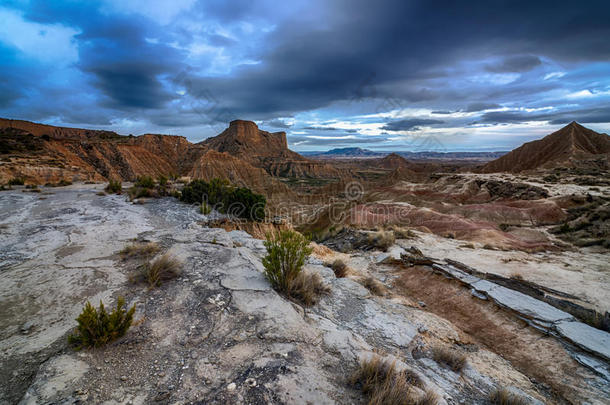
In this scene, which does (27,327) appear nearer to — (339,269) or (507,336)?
(339,269)

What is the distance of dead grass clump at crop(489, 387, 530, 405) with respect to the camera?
273cm

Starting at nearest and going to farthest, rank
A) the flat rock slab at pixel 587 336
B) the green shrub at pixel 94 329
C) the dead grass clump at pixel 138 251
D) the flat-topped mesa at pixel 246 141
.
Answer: the green shrub at pixel 94 329 → the flat rock slab at pixel 587 336 → the dead grass clump at pixel 138 251 → the flat-topped mesa at pixel 246 141

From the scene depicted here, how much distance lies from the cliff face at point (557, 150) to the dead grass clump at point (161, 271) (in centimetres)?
6852

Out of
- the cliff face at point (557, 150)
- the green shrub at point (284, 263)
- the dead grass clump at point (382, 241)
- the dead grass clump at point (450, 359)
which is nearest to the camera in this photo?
the dead grass clump at point (450, 359)

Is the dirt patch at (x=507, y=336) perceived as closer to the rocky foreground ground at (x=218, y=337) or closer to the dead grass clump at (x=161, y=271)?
the rocky foreground ground at (x=218, y=337)

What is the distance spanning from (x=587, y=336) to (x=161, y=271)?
24.1 ft

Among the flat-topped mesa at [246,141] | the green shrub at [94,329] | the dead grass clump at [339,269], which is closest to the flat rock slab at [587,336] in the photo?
the dead grass clump at [339,269]

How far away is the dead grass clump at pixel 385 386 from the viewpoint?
2.24 metres

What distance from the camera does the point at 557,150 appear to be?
6028 cm

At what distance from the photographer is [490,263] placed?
8.95 meters

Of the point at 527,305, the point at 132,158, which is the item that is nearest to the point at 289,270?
the point at 527,305

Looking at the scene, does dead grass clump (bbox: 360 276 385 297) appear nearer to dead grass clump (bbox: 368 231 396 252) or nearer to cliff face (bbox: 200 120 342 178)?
dead grass clump (bbox: 368 231 396 252)

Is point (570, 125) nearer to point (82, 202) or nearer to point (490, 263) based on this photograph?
point (490, 263)

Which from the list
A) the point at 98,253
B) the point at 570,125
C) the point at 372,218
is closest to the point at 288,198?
the point at 372,218
